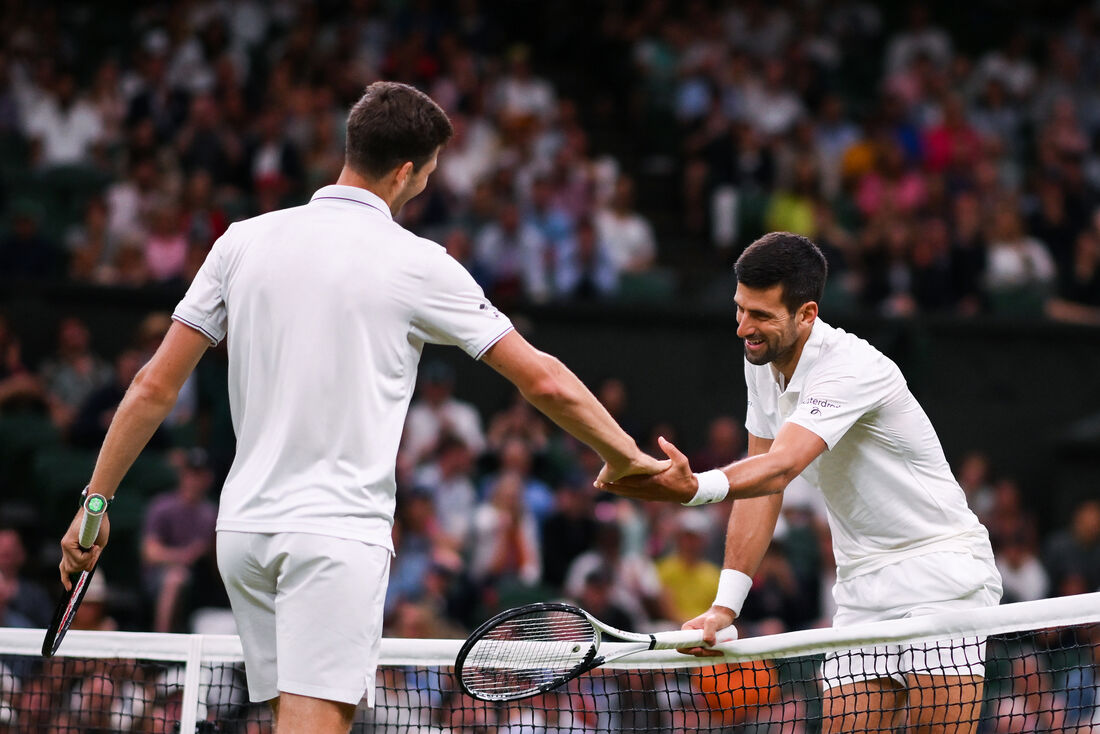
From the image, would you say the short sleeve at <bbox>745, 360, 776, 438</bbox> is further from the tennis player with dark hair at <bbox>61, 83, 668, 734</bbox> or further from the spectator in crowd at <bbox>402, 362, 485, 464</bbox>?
the spectator in crowd at <bbox>402, 362, 485, 464</bbox>

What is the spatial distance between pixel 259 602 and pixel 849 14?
14.9m

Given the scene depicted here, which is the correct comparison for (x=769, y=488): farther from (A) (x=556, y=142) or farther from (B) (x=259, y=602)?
(A) (x=556, y=142)

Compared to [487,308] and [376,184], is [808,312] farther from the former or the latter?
[376,184]

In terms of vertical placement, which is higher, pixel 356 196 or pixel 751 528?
pixel 356 196

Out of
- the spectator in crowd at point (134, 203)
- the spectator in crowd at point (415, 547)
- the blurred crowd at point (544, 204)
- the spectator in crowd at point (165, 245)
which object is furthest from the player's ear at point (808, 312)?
the spectator in crowd at point (134, 203)

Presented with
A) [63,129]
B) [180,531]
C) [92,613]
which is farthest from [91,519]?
[63,129]

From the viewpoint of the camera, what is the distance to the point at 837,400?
4.69m

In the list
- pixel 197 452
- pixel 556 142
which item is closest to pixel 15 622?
pixel 197 452

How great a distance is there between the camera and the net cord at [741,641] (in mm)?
4598

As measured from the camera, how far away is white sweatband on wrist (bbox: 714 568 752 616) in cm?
498

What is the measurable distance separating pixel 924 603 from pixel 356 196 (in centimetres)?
231

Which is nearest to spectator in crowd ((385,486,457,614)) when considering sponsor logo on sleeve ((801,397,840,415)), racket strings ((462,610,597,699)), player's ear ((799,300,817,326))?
racket strings ((462,610,597,699))

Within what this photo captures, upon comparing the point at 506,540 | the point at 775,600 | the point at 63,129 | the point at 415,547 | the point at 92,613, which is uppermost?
the point at 63,129

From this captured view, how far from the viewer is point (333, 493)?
3.79 m
